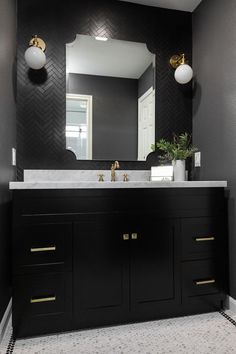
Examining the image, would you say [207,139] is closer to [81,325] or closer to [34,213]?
[34,213]

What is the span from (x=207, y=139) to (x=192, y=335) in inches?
57.8

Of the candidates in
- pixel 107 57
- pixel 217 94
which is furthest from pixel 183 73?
pixel 107 57

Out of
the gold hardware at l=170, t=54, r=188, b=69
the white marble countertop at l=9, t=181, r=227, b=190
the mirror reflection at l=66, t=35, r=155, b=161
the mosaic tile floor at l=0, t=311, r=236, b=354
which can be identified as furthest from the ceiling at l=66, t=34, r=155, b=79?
the mosaic tile floor at l=0, t=311, r=236, b=354

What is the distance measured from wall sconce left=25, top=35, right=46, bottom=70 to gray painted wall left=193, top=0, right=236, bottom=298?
1355 millimetres

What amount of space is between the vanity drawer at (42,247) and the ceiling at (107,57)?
4.48 feet

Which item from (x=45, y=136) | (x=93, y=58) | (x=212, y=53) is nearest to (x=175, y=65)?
(x=212, y=53)

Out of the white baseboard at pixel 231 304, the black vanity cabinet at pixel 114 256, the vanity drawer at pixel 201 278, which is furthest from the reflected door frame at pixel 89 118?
the white baseboard at pixel 231 304

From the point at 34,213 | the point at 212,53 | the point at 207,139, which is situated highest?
the point at 212,53

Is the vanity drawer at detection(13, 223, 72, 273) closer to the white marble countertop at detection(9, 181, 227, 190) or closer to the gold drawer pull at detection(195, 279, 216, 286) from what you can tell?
the white marble countertop at detection(9, 181, 227, 190)

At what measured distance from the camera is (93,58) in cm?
231

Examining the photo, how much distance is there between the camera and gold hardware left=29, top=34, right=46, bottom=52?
2.10m

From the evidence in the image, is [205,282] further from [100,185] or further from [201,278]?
[100,185]

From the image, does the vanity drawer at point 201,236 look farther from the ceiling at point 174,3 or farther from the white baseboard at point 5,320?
the ceiling at point 174,3

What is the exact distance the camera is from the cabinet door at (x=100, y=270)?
5.38 ft
